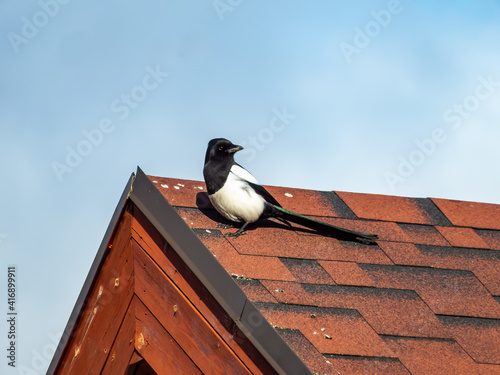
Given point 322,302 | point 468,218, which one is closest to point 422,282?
point 322,302

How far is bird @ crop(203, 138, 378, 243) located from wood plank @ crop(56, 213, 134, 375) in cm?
78

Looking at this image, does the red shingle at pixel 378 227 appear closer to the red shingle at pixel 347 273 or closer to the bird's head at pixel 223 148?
the red shingle at pixel 347 273

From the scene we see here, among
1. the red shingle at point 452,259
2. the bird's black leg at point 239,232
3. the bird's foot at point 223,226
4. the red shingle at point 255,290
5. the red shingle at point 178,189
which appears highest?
the red shingle at point 178,189

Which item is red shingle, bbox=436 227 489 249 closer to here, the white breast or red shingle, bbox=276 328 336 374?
the white breast

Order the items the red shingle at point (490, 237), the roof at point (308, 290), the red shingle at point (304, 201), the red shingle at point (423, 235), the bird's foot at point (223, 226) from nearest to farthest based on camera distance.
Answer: the roof at point (308, 290)
the bird's foot at point (223, 226)
the red shingle at point (423, 235)
the red shingle at point (490, 237)
the red shingle at point (304, 201)

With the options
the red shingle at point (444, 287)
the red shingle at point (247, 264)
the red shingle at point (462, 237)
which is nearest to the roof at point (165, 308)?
the red shingle at point (247, 264)

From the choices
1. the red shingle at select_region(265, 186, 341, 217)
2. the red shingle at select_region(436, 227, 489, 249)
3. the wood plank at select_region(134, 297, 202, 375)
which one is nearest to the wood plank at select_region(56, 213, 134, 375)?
the wood plank at select_region(134, 297, 202, 375)

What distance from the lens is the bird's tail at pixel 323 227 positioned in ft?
13.0

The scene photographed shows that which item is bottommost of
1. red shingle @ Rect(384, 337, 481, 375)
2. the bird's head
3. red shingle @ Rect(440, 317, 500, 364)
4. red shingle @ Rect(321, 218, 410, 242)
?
red shingle @ Rect(384, 337, 481, 375)

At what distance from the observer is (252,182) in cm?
436

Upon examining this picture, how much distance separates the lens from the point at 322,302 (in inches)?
129

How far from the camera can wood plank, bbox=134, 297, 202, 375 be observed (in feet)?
9.57

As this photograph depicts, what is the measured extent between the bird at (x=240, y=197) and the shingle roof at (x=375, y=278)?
0.08 metres

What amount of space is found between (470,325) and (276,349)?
124 cm
